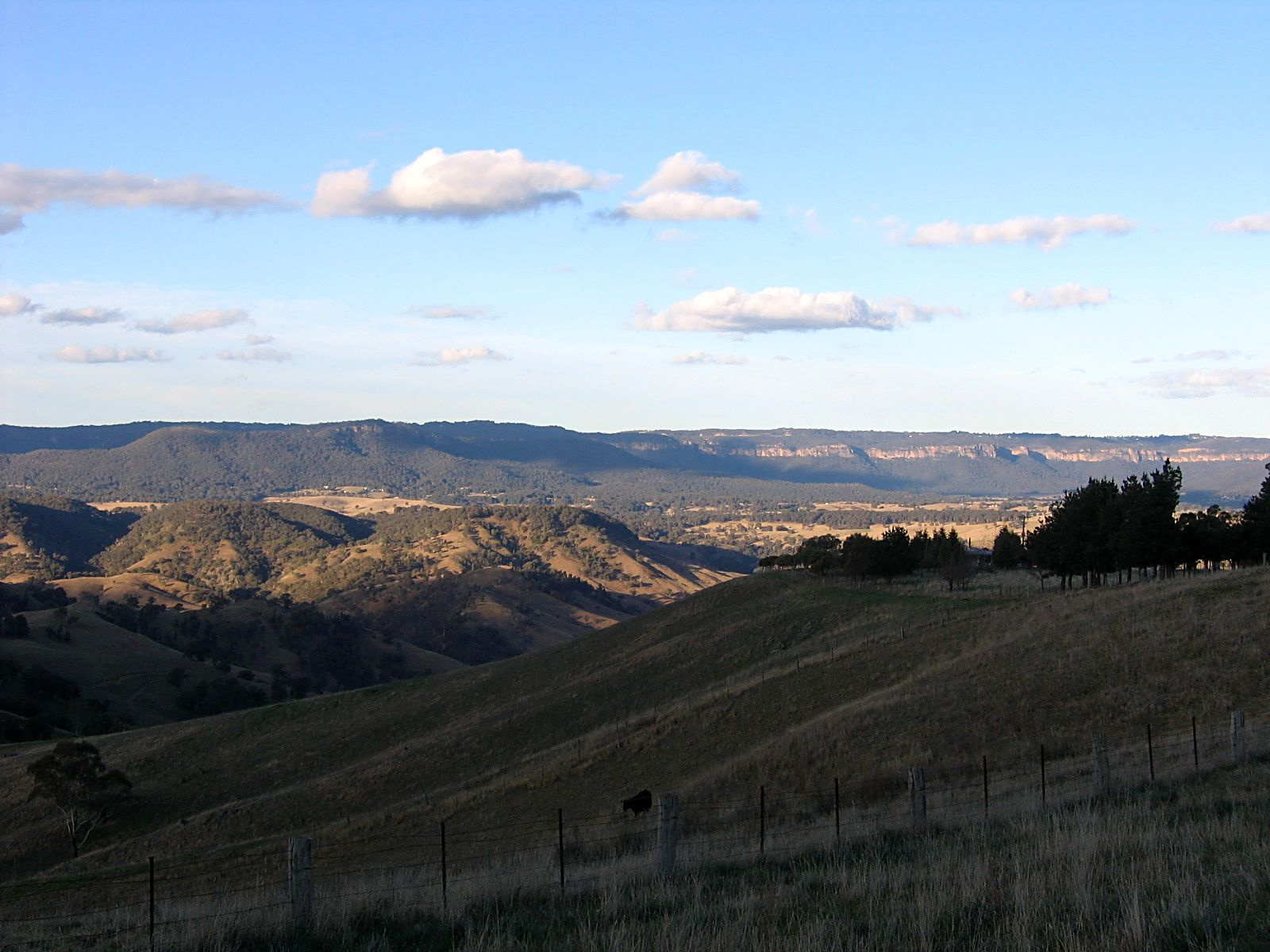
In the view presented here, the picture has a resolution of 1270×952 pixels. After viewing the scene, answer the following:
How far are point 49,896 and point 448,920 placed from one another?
83.9ft

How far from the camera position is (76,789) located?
51250 millimetres

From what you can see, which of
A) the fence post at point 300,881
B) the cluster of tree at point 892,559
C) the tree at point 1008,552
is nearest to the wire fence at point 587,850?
the fence post at point 300,881

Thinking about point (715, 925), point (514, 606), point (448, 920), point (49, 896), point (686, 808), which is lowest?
point (514, 606)

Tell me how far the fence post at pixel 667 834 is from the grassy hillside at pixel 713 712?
15503 mm

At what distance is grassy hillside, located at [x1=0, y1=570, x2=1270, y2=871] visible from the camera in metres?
30.9

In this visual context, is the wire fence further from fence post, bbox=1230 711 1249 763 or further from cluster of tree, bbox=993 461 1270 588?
cluster of tree, bbox=993 461 1270 588

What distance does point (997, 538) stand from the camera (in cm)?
10225

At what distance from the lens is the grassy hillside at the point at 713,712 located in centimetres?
3092

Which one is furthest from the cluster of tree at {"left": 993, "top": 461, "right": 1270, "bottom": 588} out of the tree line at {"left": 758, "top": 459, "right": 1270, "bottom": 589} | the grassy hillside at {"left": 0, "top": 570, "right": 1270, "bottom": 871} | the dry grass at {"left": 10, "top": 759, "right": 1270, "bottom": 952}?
the dry grass at {"left": 10, "top": 759, "right": 1270, "bottom": 952}

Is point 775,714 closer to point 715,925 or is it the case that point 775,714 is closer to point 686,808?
point 686,808

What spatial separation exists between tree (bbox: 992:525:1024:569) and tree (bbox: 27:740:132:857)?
2813 inches

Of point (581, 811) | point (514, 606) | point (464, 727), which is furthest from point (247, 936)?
point (514, 606)

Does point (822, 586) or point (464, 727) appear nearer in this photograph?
point (464, 727)

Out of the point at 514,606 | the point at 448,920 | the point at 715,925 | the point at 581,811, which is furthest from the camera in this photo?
the point at 514,606
